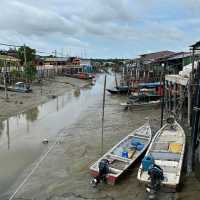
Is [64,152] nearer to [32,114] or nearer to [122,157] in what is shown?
[122,157]

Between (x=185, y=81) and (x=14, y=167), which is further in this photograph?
(x=185, y=81)

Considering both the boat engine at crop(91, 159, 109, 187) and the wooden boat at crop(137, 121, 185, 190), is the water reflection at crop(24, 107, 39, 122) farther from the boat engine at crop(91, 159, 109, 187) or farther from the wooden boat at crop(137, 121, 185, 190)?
the boat engine at crop(91, 159, 109, 187)

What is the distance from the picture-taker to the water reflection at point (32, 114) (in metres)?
28.5

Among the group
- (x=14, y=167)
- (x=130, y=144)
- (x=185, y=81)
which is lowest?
(x=14, y=167)

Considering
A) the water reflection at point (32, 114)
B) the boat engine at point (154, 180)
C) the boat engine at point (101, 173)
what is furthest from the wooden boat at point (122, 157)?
the water reflection at point (32, 114)

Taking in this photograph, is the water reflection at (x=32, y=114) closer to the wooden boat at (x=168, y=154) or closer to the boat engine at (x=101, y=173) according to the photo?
the wooden boat at (x=168, y=154)

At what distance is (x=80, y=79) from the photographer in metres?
77.1

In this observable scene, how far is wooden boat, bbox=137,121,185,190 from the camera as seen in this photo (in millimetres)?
12238

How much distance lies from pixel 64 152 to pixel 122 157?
439 cm

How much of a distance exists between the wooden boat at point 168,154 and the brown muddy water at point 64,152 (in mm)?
552

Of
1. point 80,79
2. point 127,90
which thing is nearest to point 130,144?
point 127,90

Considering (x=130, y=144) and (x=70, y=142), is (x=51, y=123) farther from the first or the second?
(x=130, y=144)

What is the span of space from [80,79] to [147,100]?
43150 millimetres

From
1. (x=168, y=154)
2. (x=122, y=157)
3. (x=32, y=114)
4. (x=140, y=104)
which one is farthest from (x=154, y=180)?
(x=140, y=104)
